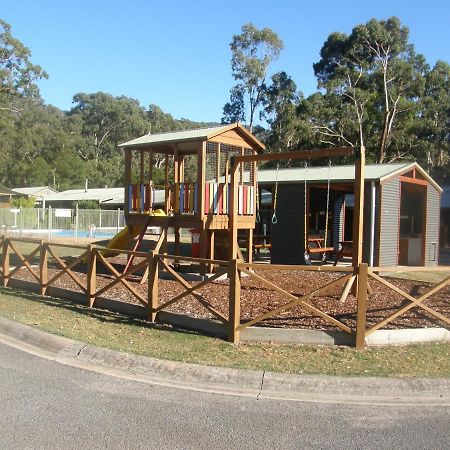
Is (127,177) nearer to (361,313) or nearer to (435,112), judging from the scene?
(361,313)

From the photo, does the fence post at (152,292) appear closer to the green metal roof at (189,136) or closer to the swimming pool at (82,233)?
the green metal roof at (189,136)

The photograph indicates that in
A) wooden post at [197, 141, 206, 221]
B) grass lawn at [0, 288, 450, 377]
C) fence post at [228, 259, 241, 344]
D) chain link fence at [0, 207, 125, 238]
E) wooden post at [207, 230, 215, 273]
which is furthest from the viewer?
chain link fence at [0, 207, 125, 238]

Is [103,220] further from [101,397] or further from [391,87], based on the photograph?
[101,397]

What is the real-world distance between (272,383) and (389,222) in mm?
12316

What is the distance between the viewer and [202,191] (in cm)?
1245

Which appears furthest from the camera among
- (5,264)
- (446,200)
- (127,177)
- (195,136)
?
(446,200)

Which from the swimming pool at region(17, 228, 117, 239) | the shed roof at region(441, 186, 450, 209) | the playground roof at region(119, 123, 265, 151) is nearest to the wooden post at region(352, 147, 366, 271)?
the playground roof at region(119, 123, 265, 151)

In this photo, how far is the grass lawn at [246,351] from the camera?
6145mm

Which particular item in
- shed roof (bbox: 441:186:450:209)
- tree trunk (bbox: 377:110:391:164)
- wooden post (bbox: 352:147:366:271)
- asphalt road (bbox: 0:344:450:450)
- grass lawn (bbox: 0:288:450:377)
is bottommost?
asphalt road (bbox: 0:344:450:450)

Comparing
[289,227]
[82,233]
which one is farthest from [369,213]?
[82,233]

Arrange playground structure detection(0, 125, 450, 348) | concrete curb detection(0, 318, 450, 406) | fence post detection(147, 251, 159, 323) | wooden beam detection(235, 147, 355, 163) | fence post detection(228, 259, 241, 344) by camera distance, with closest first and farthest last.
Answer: concrete curb detection(0, 318, 450, 406), fence post detection(228, 259, 241, 344), playground structure detection(0, 125, 450, 348), fence post detection(147, 251, 159, 323), wooden beam detection(235, 147, 355, 163)

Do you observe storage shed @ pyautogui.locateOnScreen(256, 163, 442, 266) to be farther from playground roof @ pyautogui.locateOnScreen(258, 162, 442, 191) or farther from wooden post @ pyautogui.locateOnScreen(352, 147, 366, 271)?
wooden post @ pyautogui.locateOnScreen(352, 147, 366, 271)

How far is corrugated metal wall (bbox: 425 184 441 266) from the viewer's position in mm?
19734

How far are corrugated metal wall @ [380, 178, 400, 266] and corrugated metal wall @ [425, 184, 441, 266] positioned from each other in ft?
9.46
